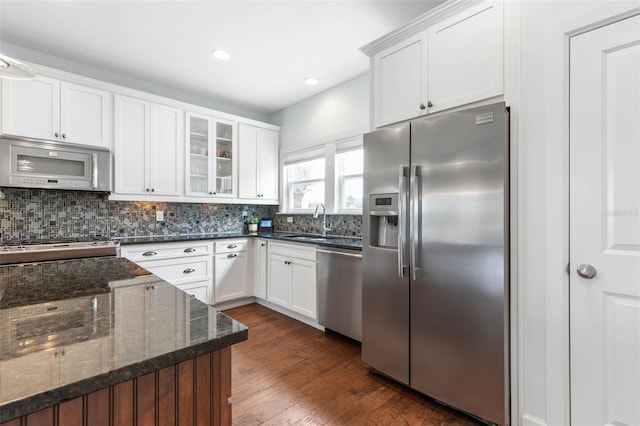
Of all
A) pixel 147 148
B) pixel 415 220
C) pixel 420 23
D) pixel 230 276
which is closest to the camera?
pixel 415 220

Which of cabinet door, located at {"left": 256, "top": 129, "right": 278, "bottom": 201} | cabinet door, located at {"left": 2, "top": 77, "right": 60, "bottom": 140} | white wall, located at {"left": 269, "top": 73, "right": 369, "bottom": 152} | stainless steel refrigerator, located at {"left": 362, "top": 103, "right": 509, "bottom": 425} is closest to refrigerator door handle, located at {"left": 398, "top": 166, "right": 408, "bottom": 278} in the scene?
stainless steel refrigerator, located at {"left": 362, "top": 103, "right": 509, "bottom": 425}

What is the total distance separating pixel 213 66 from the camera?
3.08 m

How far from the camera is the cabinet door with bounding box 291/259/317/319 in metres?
3.04

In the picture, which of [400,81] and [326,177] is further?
[326,177]

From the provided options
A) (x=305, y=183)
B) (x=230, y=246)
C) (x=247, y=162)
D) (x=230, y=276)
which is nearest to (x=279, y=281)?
(x=230, y=276)

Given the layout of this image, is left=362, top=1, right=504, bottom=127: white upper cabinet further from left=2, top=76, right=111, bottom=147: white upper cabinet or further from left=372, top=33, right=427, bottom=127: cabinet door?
left=2, top=76, right=111, bottom=147: white upper cabinet

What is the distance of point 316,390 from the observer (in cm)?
203

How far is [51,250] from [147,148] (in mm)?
1329

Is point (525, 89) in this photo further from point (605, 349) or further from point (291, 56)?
point (291, 56)

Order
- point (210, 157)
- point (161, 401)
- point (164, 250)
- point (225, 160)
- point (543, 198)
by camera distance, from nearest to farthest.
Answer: point (161, 401), point (543, 198), point (164, 250), point (210, 157), point (225, 160)

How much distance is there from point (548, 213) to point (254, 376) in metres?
2.15

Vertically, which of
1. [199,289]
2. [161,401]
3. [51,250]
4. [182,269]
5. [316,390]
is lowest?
[316,390]

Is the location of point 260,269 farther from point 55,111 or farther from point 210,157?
point 55,111

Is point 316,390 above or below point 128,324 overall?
below
